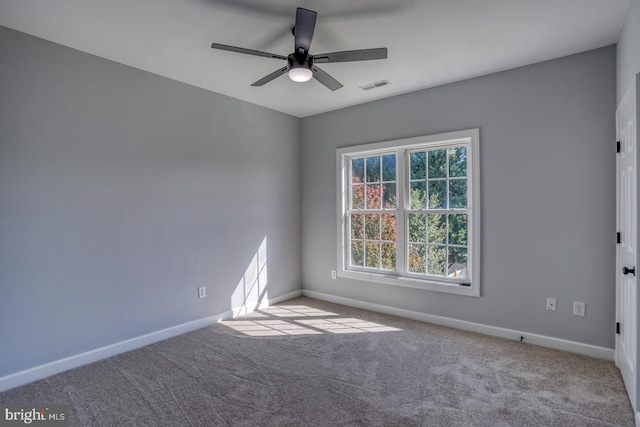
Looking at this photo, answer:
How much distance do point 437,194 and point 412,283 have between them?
1.08 metres

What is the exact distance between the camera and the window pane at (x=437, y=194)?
3.72 meters

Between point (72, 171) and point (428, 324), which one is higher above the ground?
point (72, 171)

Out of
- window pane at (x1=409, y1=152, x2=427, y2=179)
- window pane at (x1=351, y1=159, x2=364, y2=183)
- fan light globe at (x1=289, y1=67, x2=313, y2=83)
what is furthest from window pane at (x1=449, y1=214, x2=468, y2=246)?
fan light globe at (x1=289, y1=67, x2=313, y2=83)

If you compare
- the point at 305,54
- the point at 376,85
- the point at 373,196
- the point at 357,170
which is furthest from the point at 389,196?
the point at 305,54

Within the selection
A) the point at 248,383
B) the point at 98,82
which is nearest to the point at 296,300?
the point at 248,383

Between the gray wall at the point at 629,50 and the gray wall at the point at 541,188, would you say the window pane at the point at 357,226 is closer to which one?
the gray wall at the point at 541,188

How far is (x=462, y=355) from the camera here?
291cm

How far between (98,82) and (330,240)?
313cm

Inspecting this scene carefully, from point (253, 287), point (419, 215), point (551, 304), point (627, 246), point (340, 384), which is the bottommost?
point (340, 384)

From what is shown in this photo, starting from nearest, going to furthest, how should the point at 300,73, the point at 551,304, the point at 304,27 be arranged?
the point at 304,27, the point at 300,73, the point at 551,304

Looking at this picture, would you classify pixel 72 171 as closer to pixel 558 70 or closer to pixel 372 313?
pixel 372 313

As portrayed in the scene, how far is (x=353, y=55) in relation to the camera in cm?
226

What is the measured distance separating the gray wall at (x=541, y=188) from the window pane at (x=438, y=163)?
252 mm

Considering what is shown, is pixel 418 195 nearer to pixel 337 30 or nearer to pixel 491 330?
pixel 491 330
